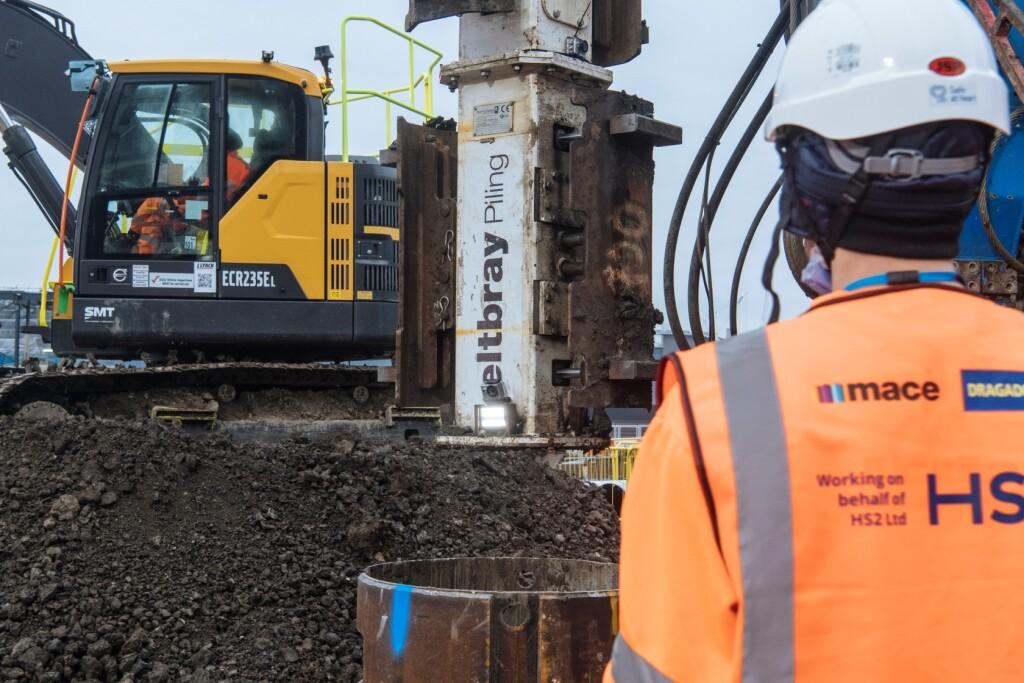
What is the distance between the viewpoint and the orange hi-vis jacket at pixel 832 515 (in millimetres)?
1373

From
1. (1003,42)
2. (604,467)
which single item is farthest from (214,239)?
(604,467)

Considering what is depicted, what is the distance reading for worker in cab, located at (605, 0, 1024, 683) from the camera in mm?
1374

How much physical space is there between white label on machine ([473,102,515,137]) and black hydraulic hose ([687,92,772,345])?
942 mm

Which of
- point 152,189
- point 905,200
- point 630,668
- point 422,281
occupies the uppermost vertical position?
point 152,189

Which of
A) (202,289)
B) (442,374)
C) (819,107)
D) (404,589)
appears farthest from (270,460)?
(819,107)

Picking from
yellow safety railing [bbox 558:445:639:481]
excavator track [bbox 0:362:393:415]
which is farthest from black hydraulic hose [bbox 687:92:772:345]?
yellow safety railing [bbox 558:445:639:481]

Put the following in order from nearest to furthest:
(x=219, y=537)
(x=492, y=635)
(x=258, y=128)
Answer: (x=492, y=635) < (x=219, y=537) < (x=258, y=128)

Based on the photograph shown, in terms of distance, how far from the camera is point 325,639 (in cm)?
627

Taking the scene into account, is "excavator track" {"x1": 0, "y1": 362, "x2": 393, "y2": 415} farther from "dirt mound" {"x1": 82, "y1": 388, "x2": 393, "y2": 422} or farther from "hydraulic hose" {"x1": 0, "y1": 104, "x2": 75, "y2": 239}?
"hydraulic hose" {"x1": 0, "y1": 104, "x2": 75, "y2": 239}

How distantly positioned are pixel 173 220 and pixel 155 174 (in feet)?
1.34

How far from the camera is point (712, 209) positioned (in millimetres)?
4590

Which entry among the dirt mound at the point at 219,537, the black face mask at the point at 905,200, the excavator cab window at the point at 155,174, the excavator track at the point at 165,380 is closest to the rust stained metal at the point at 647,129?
the dirt mound at the point at 219,537

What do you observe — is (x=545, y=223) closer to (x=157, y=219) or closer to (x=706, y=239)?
(x=706, y=239)

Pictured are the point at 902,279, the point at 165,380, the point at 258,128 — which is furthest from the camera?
the point at 165,380
